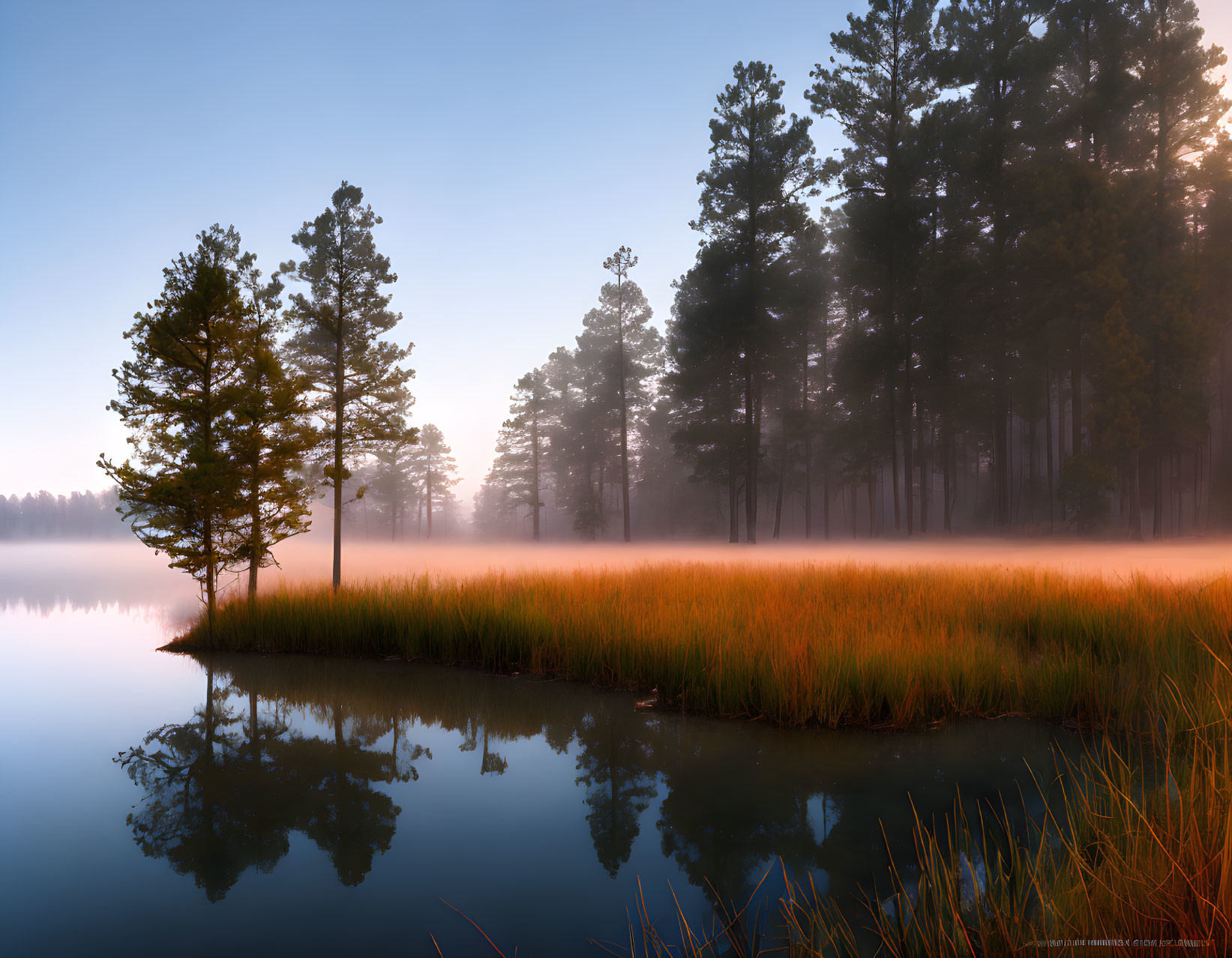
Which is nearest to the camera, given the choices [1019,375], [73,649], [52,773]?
[52,773]

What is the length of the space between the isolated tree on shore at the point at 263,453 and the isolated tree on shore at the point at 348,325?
592 centimetres

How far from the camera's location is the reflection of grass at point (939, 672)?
2.38m

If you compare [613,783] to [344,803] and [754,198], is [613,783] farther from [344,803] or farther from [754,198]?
[754,198]

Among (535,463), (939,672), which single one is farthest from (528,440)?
(939,672)

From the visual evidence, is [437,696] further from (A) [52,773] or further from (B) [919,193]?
(B) [919,193]

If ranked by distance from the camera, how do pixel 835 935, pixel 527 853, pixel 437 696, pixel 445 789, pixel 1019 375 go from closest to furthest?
1. pixel 835 935
2. pixel 527 853
3. pixel 445 789
4. pixel 437 696
5. pixel 1019 375

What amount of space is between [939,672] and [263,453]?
47.8 ft

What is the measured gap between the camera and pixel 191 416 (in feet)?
44.8

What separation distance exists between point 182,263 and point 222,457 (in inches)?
190

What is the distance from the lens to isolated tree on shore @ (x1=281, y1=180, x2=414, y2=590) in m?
21.1

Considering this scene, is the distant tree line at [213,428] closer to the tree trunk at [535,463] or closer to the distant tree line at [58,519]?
the tree trunk at [535,463]

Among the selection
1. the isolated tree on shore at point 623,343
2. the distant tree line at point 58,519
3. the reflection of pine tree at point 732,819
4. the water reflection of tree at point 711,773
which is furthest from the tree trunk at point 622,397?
the distant tree line at point 58,519

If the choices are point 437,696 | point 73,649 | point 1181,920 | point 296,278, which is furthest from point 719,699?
point 296,278

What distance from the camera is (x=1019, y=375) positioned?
1153 inches
